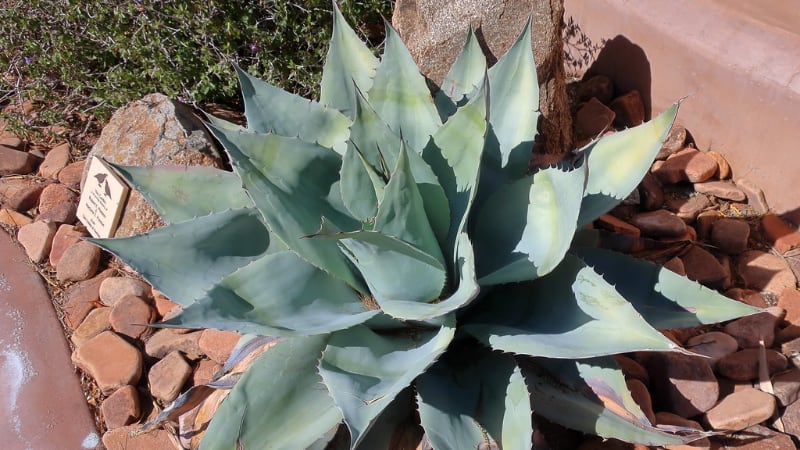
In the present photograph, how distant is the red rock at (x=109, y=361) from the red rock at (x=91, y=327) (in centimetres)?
6

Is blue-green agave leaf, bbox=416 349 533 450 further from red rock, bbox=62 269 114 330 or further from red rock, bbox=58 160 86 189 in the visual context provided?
red rock, bbox=58 160 86 189

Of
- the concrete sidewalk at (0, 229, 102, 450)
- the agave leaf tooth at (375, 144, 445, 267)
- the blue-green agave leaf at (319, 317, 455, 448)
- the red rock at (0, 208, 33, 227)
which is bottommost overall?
the concrete sidewalk at (0, 229, 102, 450)

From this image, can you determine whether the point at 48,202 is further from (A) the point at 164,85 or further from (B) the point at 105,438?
(B) the point at 105,438

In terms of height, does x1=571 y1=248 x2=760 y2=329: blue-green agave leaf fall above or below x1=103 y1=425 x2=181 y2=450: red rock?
above

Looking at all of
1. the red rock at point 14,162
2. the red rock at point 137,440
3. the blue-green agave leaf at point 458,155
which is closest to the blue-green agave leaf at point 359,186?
the blue-green agave leaf at point 458,155

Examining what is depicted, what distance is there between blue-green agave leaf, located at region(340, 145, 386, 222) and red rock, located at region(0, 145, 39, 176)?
2.09 m

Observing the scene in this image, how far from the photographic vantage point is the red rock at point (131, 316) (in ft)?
6.60

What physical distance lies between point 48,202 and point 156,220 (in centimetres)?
59

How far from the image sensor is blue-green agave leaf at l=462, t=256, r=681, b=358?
3.34ft

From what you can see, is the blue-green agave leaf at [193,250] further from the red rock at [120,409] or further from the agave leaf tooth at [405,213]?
the red rock at [120,409]

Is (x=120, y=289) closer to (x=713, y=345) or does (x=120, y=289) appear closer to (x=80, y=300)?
(x=80, y=300)

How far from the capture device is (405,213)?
3.64ft

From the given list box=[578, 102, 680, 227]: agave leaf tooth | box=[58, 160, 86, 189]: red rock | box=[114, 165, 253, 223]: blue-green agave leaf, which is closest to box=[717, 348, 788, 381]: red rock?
box=[578, 102, 680, 227]: agave leaf tooth

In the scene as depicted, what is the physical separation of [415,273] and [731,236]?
4.02 ft
